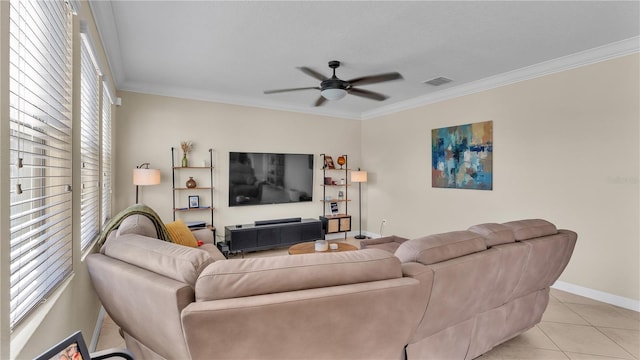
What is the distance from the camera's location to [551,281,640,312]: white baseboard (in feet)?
9.85

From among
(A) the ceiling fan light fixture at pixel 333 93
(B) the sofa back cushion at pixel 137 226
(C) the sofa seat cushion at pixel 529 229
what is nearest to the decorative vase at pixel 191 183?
(B) the sofa back cushion at pixel 137 226

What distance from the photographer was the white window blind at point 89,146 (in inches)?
85.6

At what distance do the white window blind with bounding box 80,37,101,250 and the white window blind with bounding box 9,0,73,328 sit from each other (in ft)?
1.58

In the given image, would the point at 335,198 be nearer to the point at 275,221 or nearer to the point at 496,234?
the point at 275,221

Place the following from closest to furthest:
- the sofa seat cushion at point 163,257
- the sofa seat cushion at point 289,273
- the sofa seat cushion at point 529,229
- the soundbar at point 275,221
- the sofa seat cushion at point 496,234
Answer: the sofa seat cushion at point 289,273 → the sofa seat cushion at point 163,257 → the sofa seat cushion at point 496,234 → the sofa seat cushion at point 529,229 → the soundbar at point 275,221

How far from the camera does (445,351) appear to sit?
1.75 m

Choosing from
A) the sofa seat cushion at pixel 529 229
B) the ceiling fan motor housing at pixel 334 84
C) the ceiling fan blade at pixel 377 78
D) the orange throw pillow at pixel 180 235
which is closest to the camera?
the sofa seat cushion at pixel 529 229

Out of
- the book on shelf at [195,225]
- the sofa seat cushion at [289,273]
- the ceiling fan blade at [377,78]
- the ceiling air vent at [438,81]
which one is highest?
the ceiling air vent at [438,81]

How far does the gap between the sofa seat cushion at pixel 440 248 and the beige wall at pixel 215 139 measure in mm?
→ 3919

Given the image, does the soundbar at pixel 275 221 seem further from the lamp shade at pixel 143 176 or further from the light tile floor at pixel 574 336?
the light tile floor at pixel 574 336

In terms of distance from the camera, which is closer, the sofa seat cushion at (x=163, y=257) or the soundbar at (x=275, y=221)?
the sofa seat cushion at (x=163, y=257)

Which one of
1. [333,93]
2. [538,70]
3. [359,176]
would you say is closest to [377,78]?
[333,93]

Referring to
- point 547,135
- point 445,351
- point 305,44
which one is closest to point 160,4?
point 305,44

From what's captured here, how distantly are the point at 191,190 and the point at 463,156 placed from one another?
419cm
